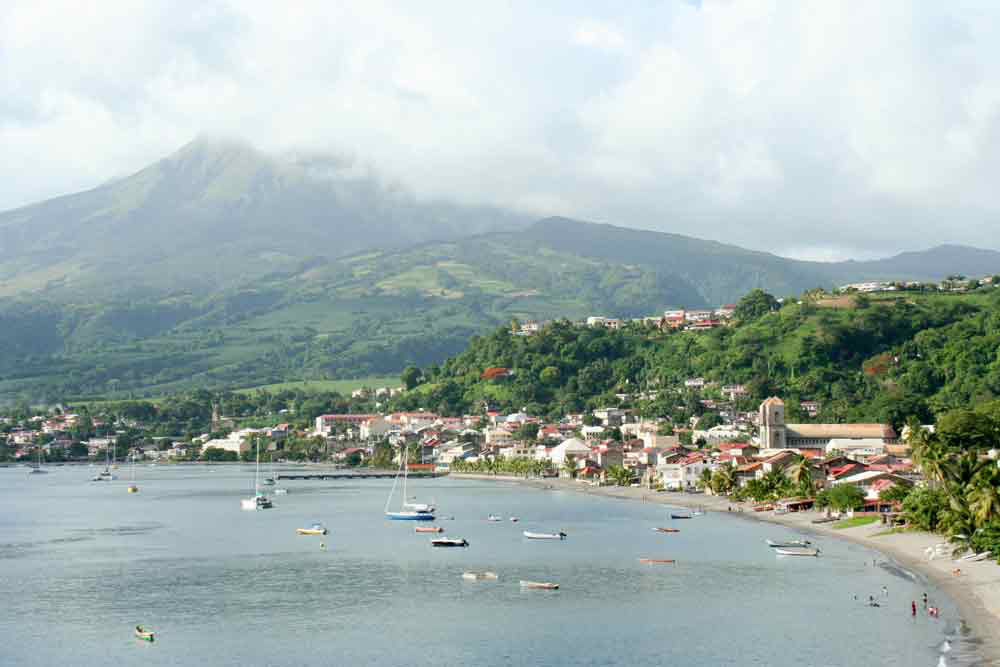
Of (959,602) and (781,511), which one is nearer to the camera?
(959,602)

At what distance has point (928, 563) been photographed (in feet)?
239

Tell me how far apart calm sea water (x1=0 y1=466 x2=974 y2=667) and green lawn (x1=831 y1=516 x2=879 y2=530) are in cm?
465

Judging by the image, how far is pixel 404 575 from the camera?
260ft

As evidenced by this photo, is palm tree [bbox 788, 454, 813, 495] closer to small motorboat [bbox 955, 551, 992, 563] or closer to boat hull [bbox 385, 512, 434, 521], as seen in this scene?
boat hull [bbox 385, 512, 434, 521]

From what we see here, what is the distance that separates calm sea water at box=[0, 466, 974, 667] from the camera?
56.2 m

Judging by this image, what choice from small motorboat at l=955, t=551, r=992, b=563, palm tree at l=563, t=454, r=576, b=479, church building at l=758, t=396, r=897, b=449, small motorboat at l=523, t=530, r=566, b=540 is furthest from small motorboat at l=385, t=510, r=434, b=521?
palm tree at l=563, t=454, r=576, b=479

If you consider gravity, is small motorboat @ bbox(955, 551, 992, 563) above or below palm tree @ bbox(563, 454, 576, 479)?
below

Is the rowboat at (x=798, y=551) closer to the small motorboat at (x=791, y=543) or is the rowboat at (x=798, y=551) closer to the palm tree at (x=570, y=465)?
the small motorboat at (x=791, y=543)

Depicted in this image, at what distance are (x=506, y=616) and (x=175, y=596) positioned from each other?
58.8ft

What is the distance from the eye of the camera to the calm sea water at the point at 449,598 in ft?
184

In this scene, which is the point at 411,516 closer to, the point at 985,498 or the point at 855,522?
the point at 855,522

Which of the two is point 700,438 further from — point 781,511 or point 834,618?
point 834,618

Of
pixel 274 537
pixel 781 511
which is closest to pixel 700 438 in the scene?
pixel 781 511

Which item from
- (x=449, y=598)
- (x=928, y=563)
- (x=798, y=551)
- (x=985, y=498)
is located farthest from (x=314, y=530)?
(x=985, y=498)
